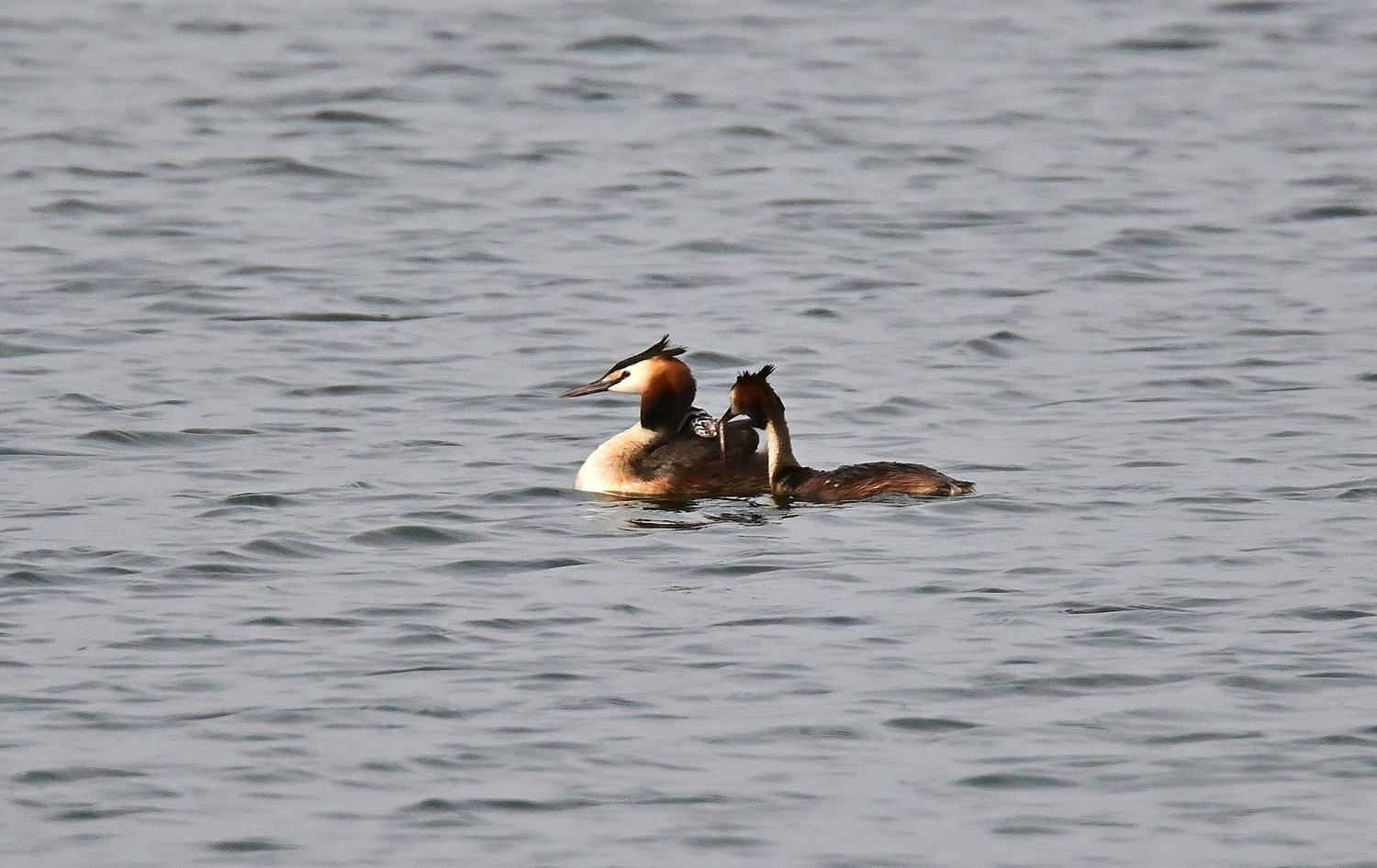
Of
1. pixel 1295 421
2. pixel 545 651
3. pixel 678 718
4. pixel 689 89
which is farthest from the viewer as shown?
pixel 689 89

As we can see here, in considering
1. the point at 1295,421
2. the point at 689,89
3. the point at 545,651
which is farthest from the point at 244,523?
the point at 689,89

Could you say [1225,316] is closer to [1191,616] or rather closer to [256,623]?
[1191,616]

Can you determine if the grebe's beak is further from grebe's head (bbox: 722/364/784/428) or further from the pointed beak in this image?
the pointed beak

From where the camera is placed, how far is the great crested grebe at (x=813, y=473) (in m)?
10.8

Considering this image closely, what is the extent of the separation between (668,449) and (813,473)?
0.80 meters

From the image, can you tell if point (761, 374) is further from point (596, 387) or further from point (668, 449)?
point (596, 387)

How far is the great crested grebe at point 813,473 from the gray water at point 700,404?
0.39 feet

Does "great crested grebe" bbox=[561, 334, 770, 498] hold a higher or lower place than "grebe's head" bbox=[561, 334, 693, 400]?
lower

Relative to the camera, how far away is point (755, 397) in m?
11.4

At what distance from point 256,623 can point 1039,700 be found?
115 inches

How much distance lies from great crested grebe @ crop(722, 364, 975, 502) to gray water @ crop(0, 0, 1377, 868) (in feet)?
0.39

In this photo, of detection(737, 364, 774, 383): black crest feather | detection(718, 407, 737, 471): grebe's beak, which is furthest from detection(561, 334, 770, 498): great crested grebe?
detection(737, 364, 774, 383): black crest feather

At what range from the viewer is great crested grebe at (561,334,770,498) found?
37.3 ft

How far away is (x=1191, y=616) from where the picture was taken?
9.01 metres
